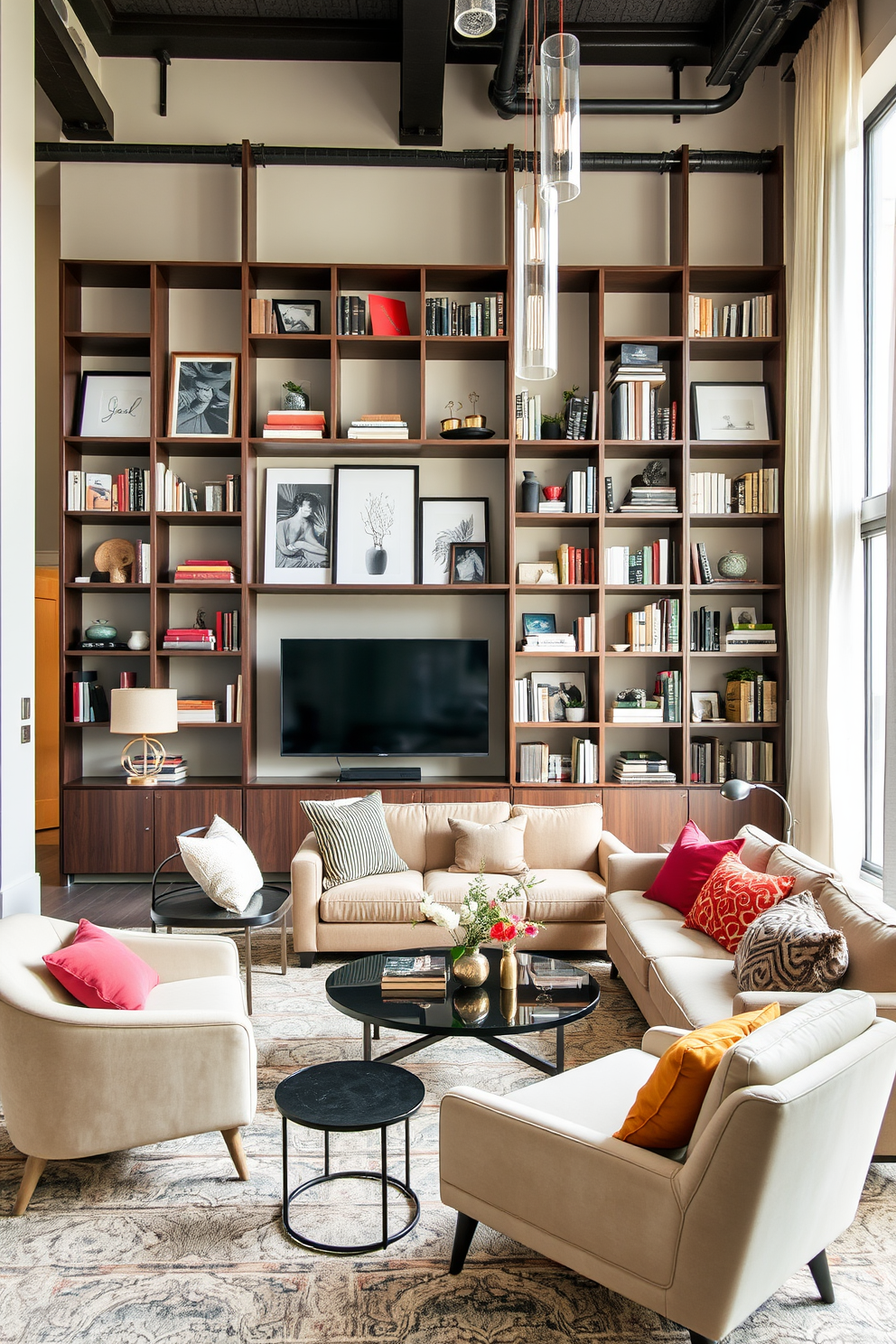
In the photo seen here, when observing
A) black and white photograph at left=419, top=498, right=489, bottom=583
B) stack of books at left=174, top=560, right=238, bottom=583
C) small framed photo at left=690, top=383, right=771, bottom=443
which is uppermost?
small framed photo at left=690, top=383, right=771, bottom=443

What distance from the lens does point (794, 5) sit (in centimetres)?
473

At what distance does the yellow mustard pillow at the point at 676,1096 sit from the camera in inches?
72.4

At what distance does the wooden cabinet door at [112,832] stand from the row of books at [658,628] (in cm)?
309

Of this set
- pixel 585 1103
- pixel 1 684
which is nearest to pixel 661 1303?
pixel 585 1103

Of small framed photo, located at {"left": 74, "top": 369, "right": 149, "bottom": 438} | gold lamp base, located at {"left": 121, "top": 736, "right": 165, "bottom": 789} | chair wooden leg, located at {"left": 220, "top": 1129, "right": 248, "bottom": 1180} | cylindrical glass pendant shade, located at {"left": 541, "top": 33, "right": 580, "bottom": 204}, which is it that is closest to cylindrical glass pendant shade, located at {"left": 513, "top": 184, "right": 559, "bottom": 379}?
cylindrical glass pendant shade, located at {"left": 541, "top": 33, "right": 580, "bottom": 204}

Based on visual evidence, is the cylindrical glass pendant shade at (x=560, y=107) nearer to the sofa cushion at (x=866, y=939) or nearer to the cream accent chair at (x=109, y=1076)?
the sofa cushion at (x=866, y=939)

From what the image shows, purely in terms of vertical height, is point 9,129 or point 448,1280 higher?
point 9,129

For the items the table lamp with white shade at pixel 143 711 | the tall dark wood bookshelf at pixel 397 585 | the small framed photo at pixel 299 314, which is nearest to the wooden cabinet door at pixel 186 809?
the tall dark wood bookshelf at pixel 397 585

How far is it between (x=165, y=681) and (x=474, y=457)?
7.99 feet

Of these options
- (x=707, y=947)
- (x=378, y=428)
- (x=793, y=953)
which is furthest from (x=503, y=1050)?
(x=378, y=428)

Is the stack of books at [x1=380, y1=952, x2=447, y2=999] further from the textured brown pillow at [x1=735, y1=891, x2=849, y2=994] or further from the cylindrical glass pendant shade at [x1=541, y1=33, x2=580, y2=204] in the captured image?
the cylindrical glass pendant shade at [x1=541, y1=33, x2=580, y2=204]

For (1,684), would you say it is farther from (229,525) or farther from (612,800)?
(612,800)

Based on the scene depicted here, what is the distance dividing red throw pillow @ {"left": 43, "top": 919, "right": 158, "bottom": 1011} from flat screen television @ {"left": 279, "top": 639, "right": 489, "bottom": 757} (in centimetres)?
306

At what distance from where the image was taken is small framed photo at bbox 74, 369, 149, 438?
19.1 feet
